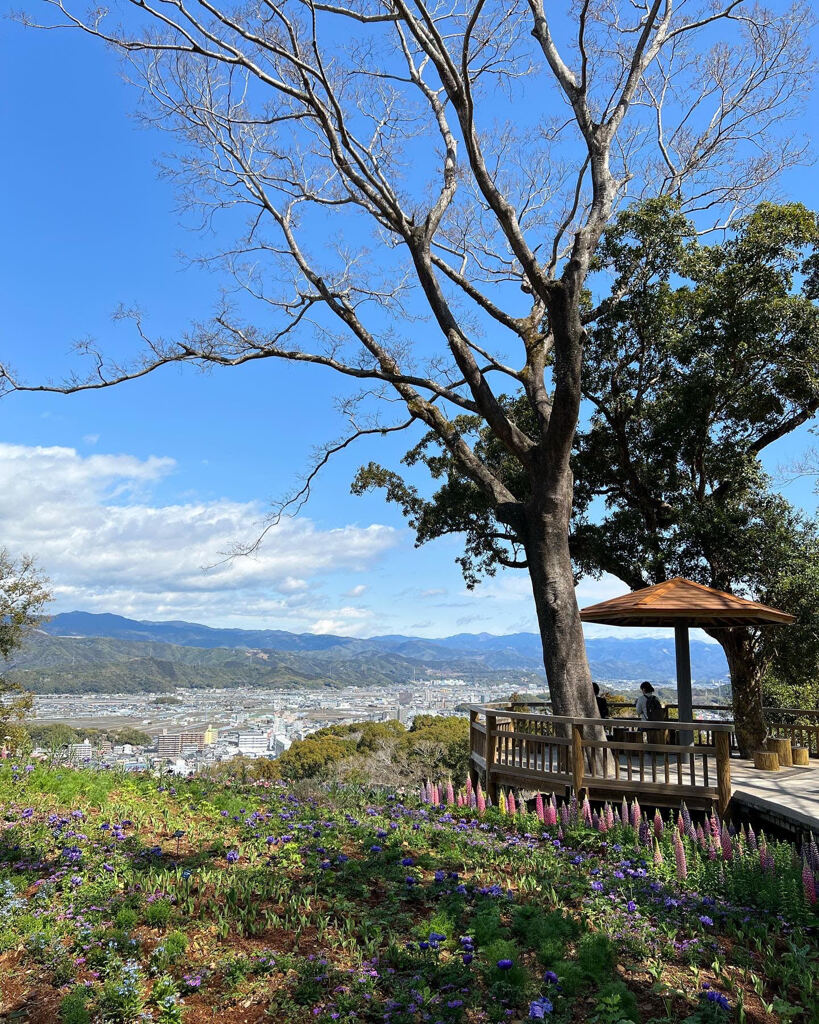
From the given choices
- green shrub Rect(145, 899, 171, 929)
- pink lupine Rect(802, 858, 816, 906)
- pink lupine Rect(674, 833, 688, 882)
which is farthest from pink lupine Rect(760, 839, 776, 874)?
green shrub Rect(145, 899, 171, 929)

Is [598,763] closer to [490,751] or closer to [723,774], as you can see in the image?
[490,751]

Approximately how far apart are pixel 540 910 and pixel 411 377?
9.38m

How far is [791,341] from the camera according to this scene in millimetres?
13023

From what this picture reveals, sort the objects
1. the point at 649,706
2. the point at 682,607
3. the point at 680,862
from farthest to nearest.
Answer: the point at 649,706 < the point at 682,607 < the point at 680,862

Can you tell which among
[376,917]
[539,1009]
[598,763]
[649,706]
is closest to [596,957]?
[539,1009]

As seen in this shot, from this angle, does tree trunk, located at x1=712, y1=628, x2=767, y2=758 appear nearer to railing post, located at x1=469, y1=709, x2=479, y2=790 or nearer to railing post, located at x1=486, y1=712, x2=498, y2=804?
railing post, located at x1=469, y1=709, x2=479, y2=790

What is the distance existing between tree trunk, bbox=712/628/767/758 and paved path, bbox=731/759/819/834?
2.05m

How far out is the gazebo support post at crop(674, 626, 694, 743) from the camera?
33.7 feet

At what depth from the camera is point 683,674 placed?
413 inches

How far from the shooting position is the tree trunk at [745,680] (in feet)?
43.1

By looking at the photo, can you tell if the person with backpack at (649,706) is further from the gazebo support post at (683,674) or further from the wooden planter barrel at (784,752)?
the wooden planter barrel at (784,752)

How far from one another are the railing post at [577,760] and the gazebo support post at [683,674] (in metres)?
2.70

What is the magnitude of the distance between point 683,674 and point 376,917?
7762mm

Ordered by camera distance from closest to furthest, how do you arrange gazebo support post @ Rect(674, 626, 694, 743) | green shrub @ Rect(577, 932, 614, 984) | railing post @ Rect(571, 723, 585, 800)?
green shrub @ Rect(577, 932, 614, 984) → railing post @ Rect(571, 723, 585, 800) → gazebo support post @ Rect(674, 626, 694, 743)
